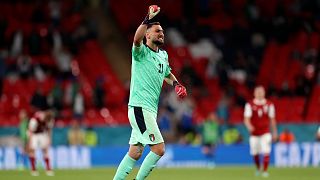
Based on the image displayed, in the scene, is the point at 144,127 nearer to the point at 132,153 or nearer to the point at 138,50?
the point at 132,153

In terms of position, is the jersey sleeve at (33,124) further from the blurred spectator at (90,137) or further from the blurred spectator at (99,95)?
the blurred spectator at (99,95)

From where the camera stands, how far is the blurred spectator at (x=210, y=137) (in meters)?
29.3

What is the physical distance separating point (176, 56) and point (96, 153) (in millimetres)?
7043

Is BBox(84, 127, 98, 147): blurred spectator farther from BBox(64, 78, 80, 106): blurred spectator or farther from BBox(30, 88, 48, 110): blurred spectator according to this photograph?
BBox(30, 88, 48, 110): blurred spectator

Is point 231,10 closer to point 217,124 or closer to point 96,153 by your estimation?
point 217,124

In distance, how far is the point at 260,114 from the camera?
2220 cm

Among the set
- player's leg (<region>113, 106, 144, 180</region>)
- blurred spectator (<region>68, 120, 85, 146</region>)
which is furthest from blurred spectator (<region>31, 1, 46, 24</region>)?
player's leg (<region>113, 106, 144, 180</region>)

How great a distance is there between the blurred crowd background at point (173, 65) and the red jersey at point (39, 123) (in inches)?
141

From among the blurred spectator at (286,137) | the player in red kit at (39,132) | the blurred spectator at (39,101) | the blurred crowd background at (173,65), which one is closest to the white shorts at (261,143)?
the player in red kit at (39,132)

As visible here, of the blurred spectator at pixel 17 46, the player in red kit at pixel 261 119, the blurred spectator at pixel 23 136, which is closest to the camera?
the player in red kit at pixel 261 119

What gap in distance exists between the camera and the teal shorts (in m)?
12.5

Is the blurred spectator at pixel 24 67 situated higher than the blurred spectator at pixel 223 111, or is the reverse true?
the blurred spectator at pixel 24 67

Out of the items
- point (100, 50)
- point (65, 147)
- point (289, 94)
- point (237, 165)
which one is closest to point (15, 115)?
point (65, 147)

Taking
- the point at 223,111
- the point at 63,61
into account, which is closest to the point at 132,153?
the point at 223,111
